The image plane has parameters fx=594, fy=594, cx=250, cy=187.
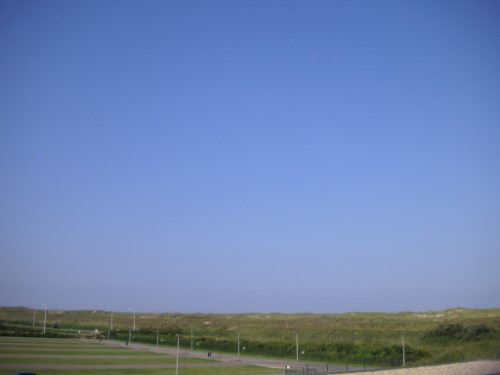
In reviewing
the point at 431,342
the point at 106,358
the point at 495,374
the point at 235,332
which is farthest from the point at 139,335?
the point at 495,374

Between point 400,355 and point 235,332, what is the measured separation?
43384 millimetres

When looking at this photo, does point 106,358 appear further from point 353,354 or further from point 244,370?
point 353,354

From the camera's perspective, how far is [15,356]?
1921 inches

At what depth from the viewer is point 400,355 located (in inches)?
2135

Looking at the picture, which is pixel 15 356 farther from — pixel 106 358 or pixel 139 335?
pixel 139 335

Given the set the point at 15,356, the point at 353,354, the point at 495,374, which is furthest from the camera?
the point at 353,354

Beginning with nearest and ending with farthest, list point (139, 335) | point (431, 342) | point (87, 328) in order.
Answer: point (431, 342)
point (139, 335)
point (87, 328)

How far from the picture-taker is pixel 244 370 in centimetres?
4578

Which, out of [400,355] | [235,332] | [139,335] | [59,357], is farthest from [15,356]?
[235,332]

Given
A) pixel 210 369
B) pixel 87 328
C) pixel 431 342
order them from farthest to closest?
pixel 87 328, pixel 431 342, pixel 210 369

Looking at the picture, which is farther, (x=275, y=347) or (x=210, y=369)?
(x=275, y=347)

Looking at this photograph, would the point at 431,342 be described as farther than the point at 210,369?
Yes

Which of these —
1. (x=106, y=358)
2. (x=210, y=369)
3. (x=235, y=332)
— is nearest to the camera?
(x=210, y=369)

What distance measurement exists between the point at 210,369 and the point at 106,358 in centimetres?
1179
